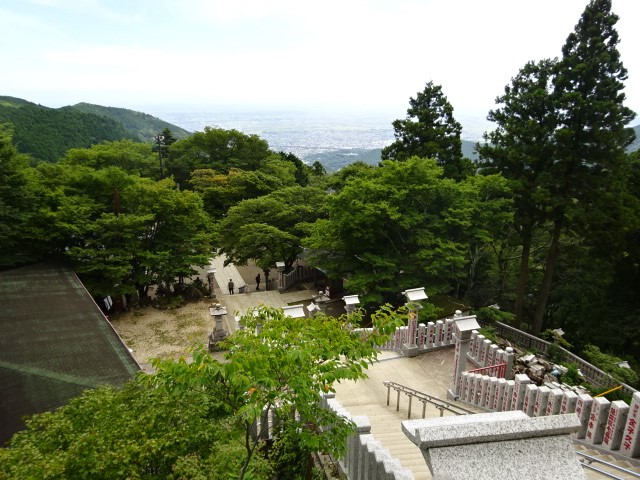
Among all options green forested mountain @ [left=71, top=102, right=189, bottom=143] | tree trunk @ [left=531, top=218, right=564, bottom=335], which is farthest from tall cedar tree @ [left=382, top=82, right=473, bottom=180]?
green forested mountain @ [left=71, top=102, right=189, bottom=143]

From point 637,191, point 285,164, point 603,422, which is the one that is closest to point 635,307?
point 637,191

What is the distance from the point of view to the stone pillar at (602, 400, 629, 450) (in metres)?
5.98

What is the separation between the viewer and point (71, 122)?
76.1 m

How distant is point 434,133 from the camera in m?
22.2

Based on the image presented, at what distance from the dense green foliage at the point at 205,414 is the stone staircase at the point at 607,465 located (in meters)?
3.51

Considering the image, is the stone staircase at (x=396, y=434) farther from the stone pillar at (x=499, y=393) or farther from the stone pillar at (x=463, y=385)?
the stone pillar at (x=499, y=393)

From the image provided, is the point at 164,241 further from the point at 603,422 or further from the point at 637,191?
the point at 637,191

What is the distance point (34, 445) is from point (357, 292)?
12.2 m

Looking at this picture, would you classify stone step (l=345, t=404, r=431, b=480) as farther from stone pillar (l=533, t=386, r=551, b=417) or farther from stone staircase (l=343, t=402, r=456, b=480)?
stone pillar (l=533, t=386, r=551, b=417)

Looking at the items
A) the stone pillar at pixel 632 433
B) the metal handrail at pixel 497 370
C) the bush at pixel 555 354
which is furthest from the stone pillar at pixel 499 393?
the bush at pixel 555 354

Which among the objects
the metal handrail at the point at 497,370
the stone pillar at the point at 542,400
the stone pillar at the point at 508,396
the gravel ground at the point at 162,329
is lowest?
the gravel ground at the point at 162,329

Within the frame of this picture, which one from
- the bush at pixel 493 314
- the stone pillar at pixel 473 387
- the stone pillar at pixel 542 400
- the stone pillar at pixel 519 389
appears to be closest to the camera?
the stone pillar at pixel 542 400

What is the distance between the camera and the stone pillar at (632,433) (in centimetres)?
574

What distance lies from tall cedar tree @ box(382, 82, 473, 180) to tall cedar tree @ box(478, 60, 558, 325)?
13.9ft
